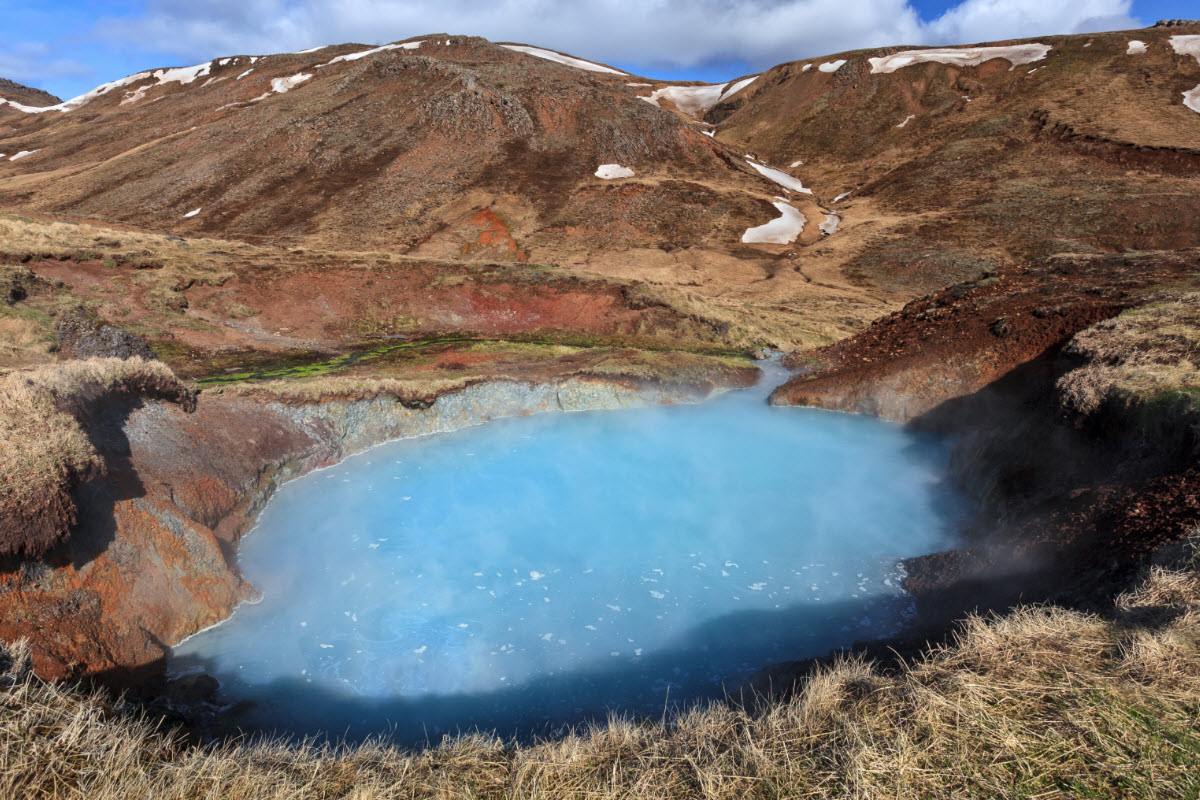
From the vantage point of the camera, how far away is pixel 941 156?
5694cm

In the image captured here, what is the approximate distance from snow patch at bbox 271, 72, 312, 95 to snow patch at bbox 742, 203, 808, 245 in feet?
209

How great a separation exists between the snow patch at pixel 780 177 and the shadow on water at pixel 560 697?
6046 cm

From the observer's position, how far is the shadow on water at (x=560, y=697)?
281 inches

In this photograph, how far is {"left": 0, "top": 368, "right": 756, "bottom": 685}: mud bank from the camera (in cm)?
709

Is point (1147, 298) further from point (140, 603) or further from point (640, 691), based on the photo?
point (140, 603)

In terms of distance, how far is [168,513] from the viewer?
9414 mm

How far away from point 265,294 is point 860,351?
24.3 m

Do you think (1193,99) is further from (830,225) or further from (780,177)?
(780,177)

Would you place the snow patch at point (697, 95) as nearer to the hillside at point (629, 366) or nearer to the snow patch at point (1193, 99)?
the hillside at point (629, 366)

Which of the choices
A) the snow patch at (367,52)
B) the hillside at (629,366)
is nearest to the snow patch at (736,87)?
the hillside at (629,366)

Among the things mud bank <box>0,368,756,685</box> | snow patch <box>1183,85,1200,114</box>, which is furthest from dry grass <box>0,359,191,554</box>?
snow patch <box>1183,85,1200,114</box>

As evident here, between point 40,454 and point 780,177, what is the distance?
67.2 meters

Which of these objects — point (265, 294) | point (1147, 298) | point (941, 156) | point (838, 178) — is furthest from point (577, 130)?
point (1147, 298)

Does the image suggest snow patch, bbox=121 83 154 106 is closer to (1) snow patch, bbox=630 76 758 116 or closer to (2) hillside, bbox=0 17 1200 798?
(2) hillside, bbox=0 17 1200 798
